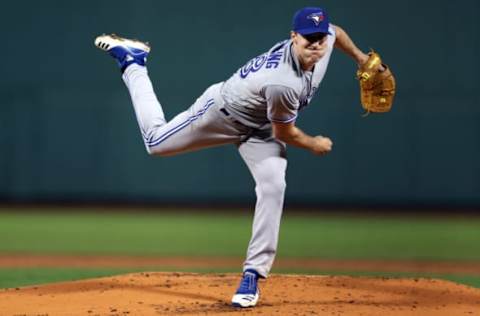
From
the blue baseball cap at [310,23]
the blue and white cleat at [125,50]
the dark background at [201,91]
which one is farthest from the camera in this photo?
the dark background at [201,91]

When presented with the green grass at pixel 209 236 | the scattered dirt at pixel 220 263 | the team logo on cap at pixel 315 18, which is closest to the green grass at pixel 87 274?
the green grass at pixel 209 236

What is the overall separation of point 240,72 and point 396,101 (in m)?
7.74

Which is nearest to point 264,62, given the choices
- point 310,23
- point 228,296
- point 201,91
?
point 310,23

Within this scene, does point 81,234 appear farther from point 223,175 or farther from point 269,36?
point 269,36

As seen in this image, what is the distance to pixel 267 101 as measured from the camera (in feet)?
14.4

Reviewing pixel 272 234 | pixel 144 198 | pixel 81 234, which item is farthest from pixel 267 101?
pixel 144 198

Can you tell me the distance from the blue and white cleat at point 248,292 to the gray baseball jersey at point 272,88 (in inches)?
33.0

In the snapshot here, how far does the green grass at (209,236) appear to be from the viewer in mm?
8047

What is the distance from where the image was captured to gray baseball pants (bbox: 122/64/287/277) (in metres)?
4.63

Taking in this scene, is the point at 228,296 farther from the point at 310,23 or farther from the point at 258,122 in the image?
the point at 310,23

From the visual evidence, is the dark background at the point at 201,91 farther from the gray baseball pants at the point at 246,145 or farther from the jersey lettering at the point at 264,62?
the jersey lettering at the point at 264,62

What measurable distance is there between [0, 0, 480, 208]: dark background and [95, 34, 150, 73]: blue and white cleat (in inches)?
271

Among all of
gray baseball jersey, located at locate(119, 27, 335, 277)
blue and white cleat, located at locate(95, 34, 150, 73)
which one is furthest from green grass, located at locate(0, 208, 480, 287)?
gray baseball jersey, located at locate(119, 27, 335, 277)

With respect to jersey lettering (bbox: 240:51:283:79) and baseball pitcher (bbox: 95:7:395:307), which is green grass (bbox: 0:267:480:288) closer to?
baseball pitcher (bbox: 95:7:395:307)
